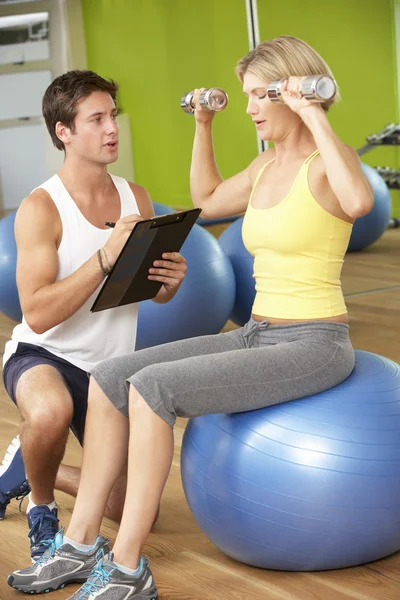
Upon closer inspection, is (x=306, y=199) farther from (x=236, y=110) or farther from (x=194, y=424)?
(x=236, y=110)

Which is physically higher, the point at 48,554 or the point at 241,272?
the point at 241,272

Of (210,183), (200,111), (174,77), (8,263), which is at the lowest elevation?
(8,263)

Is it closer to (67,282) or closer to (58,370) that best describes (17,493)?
(58,370)

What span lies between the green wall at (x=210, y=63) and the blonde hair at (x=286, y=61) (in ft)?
10.9

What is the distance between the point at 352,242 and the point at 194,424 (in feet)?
13.2

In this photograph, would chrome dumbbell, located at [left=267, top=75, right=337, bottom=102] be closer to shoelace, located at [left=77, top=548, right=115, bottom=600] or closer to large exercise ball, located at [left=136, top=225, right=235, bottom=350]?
shoelace, located at [left=77, top=548, right=115, bottom=600]

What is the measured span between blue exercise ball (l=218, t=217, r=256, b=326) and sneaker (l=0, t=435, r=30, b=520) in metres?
1.81

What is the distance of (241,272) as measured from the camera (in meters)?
4.18

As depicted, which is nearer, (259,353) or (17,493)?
(259,353)

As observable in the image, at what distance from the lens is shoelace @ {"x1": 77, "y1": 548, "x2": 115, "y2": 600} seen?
6.31 feet

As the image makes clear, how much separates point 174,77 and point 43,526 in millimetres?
3756

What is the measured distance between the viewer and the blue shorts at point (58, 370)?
7.49 feet

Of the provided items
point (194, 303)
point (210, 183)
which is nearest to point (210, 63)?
point (194, 303)

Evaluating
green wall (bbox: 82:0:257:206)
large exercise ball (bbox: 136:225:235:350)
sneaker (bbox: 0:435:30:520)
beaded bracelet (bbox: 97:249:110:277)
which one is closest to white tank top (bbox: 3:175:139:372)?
beaded bracelet (bbox: 97:249:110:277)
